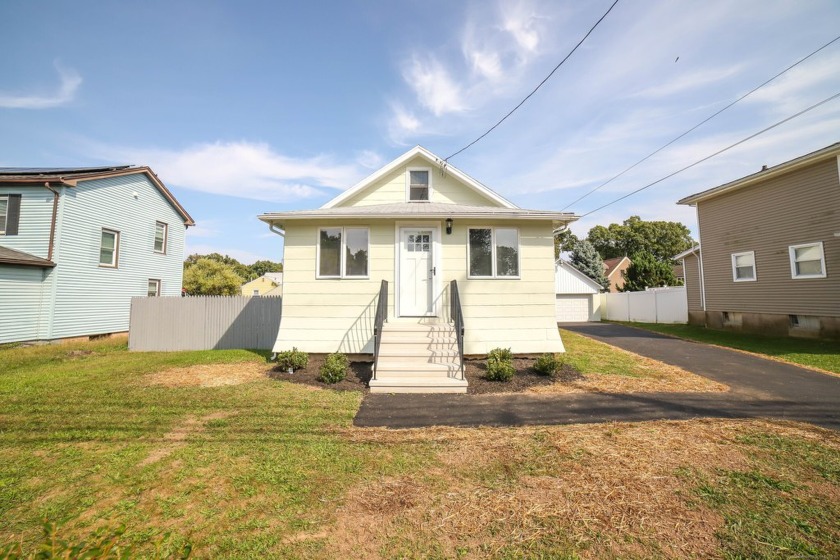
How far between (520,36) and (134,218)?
55.9 ft

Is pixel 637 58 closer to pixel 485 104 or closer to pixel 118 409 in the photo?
pixel 485 104

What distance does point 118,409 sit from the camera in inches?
213

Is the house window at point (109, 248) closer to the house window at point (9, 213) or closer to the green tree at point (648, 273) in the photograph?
the house window at point (9, 213)

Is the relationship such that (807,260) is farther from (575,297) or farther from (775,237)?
(575,297)

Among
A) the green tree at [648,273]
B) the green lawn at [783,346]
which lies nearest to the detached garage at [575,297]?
the green tree at [648,273]

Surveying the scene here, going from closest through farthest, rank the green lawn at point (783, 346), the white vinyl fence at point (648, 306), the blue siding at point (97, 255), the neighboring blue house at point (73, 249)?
the green lawn at point (783, 346), the neighboring blue house at point (73, 249), the blue siding at point (97, 255), the white vinyl fence at point (648, 306)

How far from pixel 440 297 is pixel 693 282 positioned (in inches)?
595

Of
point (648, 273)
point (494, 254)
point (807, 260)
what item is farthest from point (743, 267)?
point (648, 273)

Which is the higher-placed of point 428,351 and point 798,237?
point 798,237

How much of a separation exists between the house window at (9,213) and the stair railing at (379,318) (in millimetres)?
14232

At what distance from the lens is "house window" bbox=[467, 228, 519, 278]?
343 inches

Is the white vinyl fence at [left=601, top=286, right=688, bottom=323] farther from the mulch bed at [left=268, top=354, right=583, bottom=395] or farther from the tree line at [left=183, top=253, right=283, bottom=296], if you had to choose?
the tree line at [left=183, top=253, right=283, bottom=296]

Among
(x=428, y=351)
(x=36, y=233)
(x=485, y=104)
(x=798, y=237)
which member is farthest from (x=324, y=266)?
(x=798, y=237)

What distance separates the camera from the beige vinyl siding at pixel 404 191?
10547 millimetres
